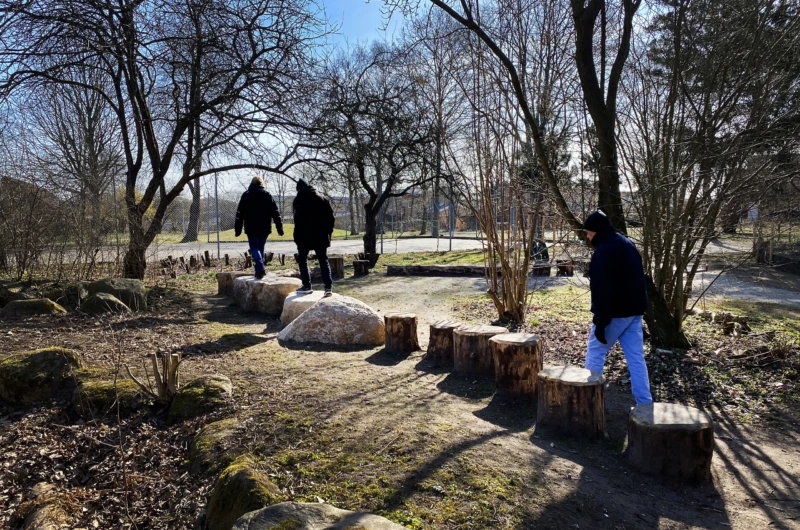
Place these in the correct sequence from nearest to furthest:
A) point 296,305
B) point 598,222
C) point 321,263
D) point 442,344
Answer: point 598,222 < point 442,344 < point 296,305 < point 321,263

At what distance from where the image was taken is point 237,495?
9.53 ft

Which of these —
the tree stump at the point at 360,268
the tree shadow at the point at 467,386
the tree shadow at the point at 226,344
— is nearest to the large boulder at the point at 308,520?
the tree shadow at the point at 467,386

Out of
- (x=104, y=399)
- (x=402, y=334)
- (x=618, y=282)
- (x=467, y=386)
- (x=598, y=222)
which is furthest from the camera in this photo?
(x=402, y=334)

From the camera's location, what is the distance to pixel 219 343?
6.62m

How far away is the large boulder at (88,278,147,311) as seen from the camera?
8.21m

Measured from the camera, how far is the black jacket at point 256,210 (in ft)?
30.1

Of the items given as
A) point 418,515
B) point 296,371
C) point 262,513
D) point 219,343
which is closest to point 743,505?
point 418,515

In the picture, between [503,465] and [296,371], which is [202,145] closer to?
[296,371]

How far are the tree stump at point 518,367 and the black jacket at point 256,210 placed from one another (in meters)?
5.47

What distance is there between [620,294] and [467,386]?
1.73 m

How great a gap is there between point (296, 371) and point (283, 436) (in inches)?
62.9

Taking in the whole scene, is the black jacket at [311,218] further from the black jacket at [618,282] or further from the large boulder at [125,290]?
the black jacket at [618,282]

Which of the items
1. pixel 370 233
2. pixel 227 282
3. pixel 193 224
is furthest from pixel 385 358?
pixel 193 224

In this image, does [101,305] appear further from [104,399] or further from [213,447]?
[213,447]
